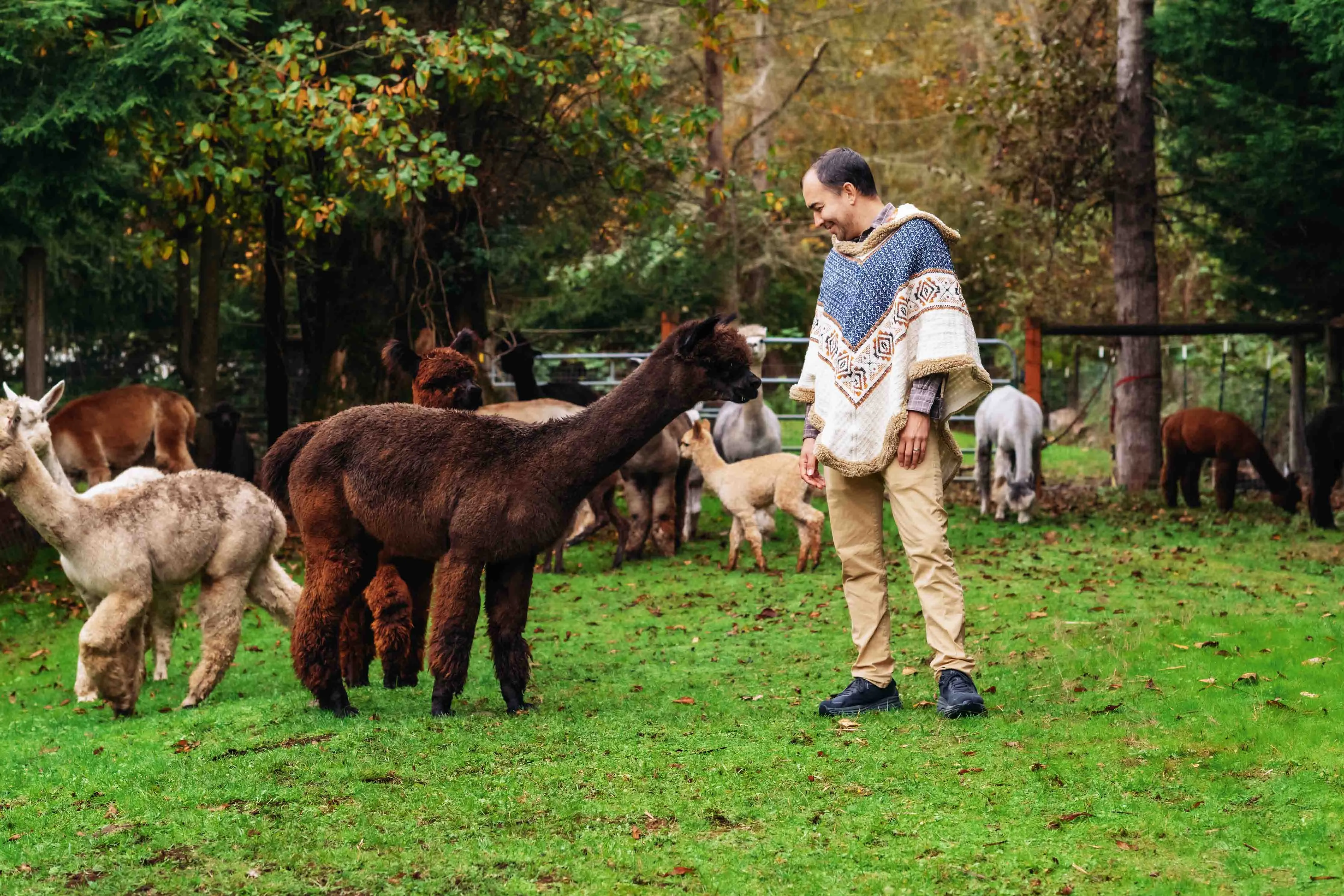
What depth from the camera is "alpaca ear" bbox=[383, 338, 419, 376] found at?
792cm

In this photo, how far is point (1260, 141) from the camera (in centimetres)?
1410

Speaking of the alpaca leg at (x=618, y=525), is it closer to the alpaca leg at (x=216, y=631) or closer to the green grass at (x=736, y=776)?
the green grass at (x=736, y=776)

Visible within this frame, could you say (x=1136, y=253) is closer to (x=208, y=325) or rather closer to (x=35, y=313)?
(x=208, y=325)

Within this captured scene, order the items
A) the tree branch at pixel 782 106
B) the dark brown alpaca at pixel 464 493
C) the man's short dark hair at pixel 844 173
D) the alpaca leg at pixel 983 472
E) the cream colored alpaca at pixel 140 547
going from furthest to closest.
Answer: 1. the tree branch at pixel 782 106
2. the alpaca leg at pixel 983 472
3. the cream colored alpaca at pixel 140 547
4. the dark brown alpaca at pixel 464 493
5. the man's short dark hair at pixel 844 173

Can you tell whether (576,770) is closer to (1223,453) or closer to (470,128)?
(470,128)

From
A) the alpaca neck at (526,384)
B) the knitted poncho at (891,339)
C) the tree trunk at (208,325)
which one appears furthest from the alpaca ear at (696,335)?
the tree trunk at (208,325)

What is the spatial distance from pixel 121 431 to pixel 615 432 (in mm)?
9323

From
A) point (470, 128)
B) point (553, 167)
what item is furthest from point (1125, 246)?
point (470, 128)

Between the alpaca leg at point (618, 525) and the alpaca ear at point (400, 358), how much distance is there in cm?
512

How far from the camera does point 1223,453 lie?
15.1 meters

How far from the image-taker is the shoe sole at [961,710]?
577 centimetres

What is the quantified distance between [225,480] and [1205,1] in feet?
38.8

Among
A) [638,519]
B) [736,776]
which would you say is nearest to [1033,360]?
[638,519]

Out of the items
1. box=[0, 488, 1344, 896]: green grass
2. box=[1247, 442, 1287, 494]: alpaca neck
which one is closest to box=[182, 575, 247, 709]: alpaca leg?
box=[0, 488, 1344, 896]: green grass
